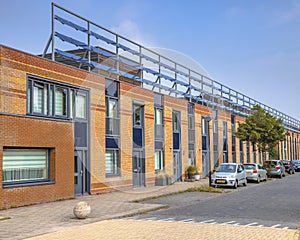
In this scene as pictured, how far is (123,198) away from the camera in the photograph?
720 inches

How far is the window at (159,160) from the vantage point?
26.7 metres

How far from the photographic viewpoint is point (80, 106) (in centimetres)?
1948

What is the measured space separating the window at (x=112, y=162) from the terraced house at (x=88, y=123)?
54 mm

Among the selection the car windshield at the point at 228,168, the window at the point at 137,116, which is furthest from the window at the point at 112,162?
the car windshield at the point at 228,168

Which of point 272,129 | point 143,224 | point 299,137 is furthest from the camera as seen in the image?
point 299,137

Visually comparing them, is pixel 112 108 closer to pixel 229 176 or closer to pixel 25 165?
pixel 25 165

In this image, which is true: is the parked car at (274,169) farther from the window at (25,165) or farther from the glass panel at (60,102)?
the window at (25,165)

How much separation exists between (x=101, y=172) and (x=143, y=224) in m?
9.17

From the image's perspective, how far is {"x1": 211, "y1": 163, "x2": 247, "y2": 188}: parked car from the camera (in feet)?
80.1

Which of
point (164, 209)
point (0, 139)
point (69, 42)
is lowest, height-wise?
point (164, 209)

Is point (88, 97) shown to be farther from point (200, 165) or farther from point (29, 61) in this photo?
point (200, 165)

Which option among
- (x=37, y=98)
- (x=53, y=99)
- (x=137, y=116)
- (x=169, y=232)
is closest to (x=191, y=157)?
(x=137, y=116)

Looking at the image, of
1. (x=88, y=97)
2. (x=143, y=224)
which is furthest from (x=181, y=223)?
(x=88, y=97)

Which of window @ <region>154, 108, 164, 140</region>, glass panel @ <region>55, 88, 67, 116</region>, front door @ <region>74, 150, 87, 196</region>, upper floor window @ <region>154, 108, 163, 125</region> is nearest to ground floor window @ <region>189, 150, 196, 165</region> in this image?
window @ <region>154, 108, 164, 140</region>
